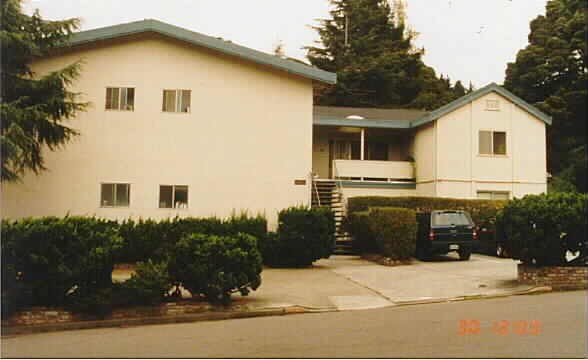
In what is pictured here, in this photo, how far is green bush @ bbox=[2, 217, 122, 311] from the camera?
8.80 metres

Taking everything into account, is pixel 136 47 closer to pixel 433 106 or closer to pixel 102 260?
pixel 102 260

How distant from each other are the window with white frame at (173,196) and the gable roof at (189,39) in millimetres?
4998

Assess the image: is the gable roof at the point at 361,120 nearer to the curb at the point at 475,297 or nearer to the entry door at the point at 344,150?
the entry door at the point at 344,150

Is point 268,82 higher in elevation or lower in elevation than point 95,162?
higher

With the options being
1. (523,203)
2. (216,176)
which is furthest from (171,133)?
(523,203)

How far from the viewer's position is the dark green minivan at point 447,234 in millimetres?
16922

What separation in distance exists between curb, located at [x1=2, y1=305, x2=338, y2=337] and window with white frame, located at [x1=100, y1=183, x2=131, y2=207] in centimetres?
930

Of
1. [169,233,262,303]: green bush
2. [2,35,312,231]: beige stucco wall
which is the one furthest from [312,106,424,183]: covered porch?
[169,233,262,303]: green bush

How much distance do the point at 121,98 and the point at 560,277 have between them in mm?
14414

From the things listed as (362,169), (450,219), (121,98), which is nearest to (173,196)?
(121,98)

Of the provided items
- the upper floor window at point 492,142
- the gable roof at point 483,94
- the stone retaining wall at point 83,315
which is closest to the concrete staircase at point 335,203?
the gable roof at point 483,94

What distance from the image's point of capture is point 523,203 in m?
12.1

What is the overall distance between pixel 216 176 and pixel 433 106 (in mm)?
31940

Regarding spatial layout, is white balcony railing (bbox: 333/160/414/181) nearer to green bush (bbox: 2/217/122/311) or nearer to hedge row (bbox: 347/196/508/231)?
hedge row (bbox: 347/196/508/231)
